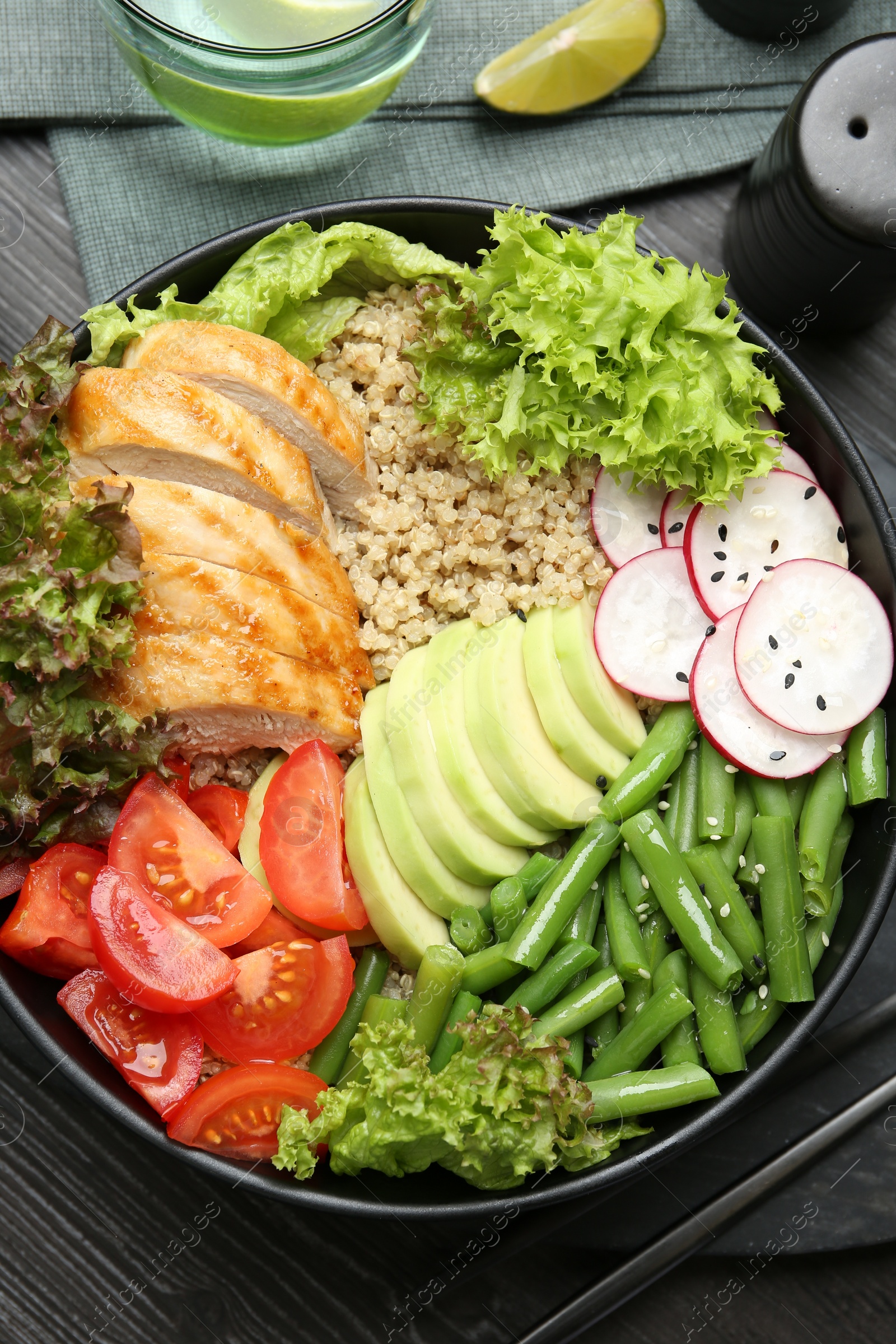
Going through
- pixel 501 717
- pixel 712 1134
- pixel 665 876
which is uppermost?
pixel 501 717

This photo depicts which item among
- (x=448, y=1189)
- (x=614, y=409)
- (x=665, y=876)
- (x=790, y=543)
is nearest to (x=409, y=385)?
(x=614, y=409)

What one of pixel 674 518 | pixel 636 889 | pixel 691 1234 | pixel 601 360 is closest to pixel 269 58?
pixel 601 360

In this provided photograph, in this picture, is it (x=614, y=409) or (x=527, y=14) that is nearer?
(x=614, y=409)

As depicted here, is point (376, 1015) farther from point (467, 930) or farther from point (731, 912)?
point (731, 912)

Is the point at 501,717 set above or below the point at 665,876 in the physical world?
above

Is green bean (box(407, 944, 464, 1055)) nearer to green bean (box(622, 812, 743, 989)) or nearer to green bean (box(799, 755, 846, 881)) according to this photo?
green bean (box(622, 812, 743, 989))

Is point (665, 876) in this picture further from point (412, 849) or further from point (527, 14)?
point (527, 14)

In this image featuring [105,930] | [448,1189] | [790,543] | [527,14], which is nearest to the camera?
[105,930]
